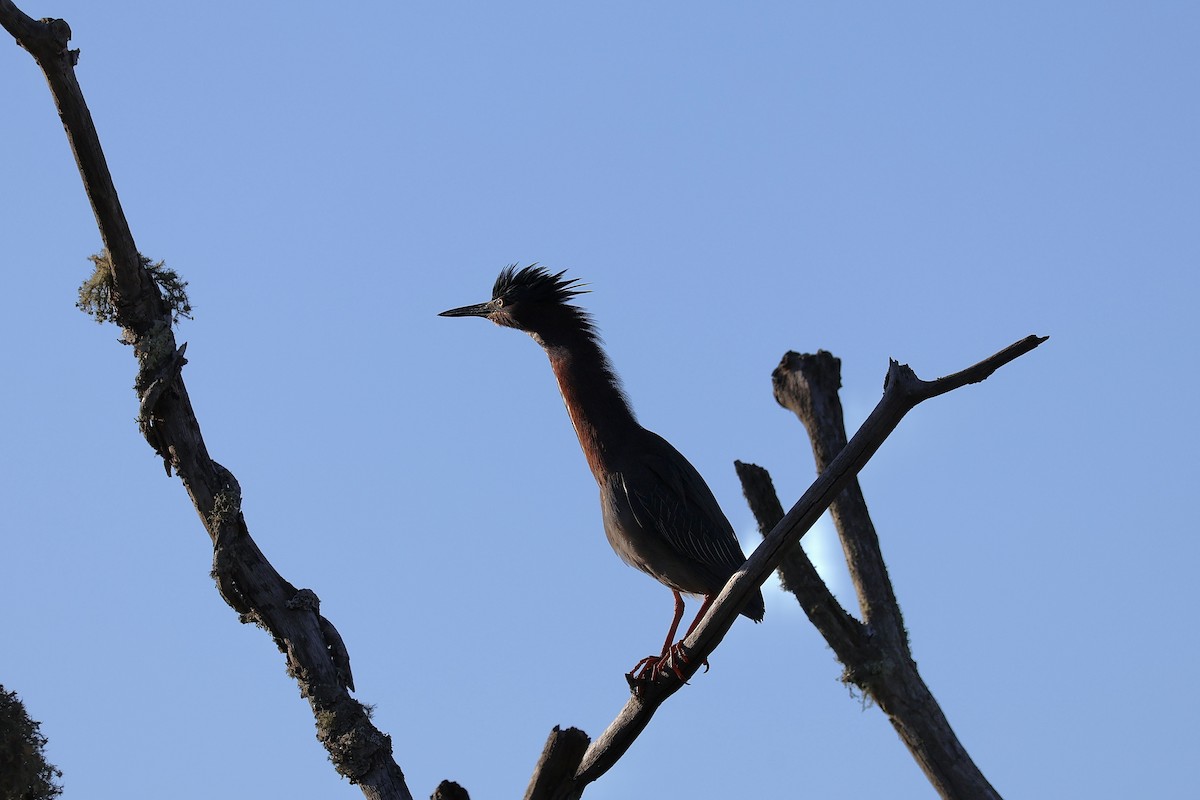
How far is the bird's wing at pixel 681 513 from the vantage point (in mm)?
6086

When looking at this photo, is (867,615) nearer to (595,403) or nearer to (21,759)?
(595,403)

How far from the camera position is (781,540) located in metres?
4.18

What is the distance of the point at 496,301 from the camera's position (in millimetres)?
7039

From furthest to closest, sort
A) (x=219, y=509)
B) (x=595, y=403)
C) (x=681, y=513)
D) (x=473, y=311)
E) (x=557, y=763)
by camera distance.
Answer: (x=473, y=311) → (x=595, y=403) → (x=681, y=513) → (x=219, y=509) → (x=557, y=763)

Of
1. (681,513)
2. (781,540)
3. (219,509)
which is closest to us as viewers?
(781,540)

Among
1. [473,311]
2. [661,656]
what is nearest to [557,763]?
[661,656]

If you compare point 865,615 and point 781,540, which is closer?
point 781,540

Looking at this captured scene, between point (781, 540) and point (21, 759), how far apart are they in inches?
111

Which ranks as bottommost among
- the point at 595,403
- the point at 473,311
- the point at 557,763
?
the point at 557,763

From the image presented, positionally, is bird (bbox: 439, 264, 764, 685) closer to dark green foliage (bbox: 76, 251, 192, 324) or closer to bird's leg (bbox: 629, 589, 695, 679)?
bird's leg (bbox: 629, 589, 695, 679)

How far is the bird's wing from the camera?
6.09 m

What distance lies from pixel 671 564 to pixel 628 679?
1679mm

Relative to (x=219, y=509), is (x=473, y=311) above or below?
above

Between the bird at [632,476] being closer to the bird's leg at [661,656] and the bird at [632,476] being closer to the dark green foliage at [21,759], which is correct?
the bird's leg at [661,656]
